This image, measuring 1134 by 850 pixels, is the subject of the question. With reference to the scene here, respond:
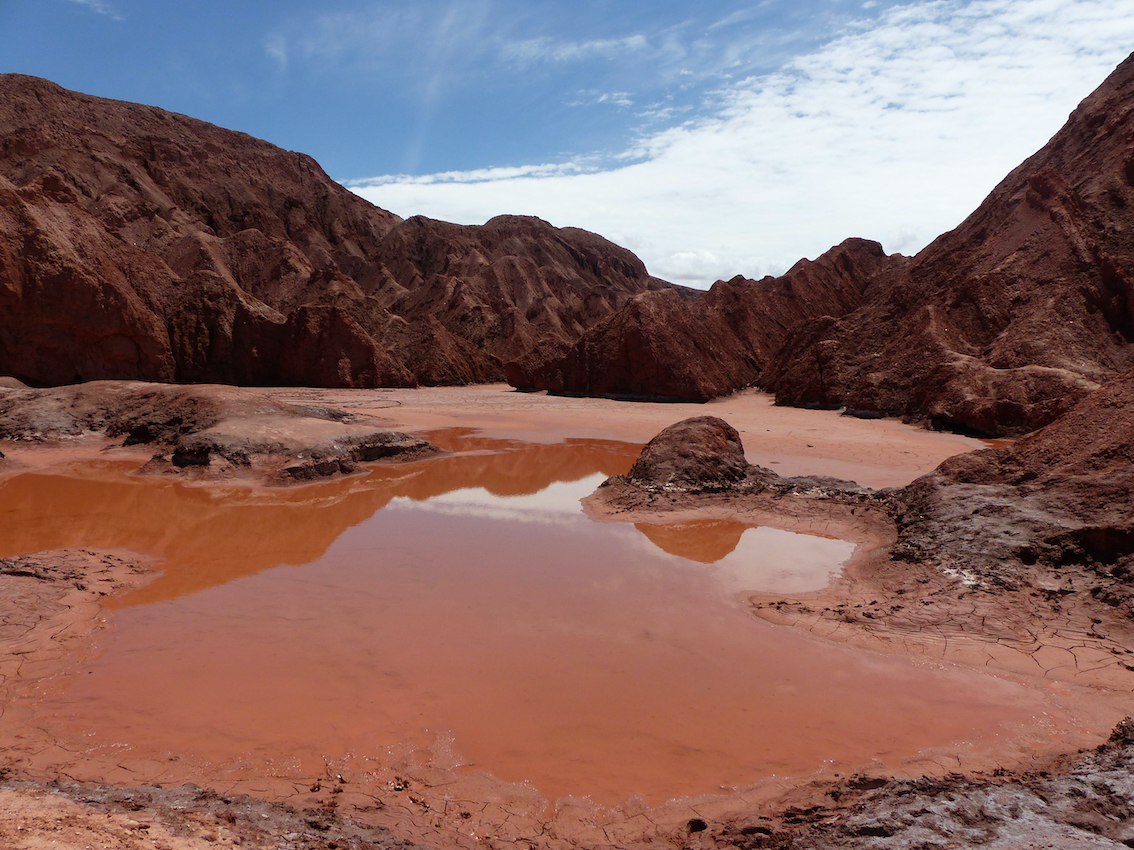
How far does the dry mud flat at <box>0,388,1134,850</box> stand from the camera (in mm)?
2881

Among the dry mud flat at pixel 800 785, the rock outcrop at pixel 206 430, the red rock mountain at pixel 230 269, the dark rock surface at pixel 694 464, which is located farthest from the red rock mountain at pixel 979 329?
the rock outcrop at pixel 206 430

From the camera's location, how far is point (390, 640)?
5.37 meters

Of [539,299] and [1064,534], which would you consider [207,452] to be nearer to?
[1064,534]

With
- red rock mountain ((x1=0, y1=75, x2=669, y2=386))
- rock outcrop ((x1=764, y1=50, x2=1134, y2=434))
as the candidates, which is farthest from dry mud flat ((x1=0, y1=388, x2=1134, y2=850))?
red rock mountain ((x1=0, y1=75, x2=669, y2=386))

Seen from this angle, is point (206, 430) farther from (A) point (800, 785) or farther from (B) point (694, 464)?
(A) point (800, 785)

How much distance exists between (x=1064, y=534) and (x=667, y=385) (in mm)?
20887

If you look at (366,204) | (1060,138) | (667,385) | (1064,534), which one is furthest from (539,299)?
(1064,534)

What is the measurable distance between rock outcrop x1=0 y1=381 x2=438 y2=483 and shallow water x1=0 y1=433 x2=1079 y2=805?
10.1 feet

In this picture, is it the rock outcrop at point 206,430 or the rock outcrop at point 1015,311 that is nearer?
the rock outcrop at point 206,430

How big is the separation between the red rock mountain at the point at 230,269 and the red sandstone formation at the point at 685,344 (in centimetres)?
323

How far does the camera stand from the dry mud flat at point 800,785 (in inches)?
113

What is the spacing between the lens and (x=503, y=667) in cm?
493

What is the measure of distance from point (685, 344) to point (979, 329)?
1079 centimetres

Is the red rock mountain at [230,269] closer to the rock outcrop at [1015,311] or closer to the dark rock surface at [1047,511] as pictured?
the rock outcrop at [1015,311]
